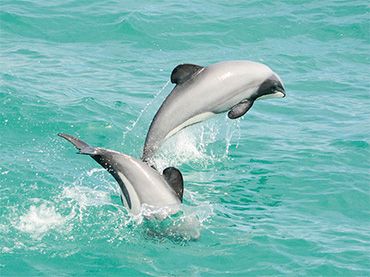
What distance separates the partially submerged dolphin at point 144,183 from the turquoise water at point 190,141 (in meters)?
0.30

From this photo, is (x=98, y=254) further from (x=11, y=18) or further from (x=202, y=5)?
(x=202, y=5)

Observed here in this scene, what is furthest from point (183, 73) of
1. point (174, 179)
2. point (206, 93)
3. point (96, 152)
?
point (96, 152)

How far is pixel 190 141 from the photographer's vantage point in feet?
51.6

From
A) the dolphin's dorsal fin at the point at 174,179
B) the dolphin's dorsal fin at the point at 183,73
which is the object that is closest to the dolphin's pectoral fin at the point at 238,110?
the dolphin's dorsal fin at the point at 183,73

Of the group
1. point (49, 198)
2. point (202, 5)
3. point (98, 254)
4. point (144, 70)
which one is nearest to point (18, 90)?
point (144, 70)

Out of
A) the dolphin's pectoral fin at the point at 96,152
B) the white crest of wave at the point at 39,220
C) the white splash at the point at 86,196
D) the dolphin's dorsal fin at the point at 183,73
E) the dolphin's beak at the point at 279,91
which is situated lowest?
the white crest of wave at the point at 39,220

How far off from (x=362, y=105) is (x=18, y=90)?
6.96m

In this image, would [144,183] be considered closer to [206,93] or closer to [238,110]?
[206,93]

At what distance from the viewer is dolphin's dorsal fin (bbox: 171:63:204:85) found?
1252 cm

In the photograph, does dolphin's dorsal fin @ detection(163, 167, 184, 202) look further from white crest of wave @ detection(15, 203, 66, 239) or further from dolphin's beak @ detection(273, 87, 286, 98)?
dolphin's beak @ detection(273, 87, 286, 98)

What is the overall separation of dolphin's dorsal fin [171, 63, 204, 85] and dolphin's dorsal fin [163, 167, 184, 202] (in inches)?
66.4

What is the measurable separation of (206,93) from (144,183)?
2.15 m

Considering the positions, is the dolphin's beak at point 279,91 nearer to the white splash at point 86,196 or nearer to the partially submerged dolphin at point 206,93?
the partially submerged dolphin at point 206,93

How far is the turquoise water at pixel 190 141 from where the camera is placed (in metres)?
11.8
